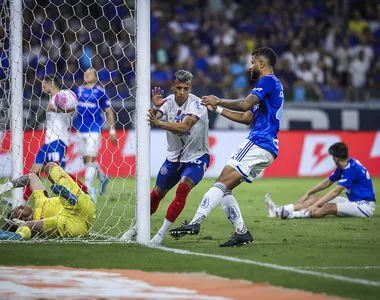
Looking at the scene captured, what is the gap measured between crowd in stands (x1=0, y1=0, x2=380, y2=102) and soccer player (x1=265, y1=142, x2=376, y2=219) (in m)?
8.32

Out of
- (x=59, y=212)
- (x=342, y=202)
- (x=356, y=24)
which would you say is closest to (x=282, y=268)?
(x=59, y=212)

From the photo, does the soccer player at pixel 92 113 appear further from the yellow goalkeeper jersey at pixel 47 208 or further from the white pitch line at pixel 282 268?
the white pitch line at pixel 282 268

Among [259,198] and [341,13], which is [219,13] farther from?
[259,198]

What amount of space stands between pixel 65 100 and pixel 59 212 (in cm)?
260

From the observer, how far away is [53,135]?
1214 cm

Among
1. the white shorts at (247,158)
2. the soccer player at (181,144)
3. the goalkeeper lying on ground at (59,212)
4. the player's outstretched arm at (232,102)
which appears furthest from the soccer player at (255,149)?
the goalkeeper lying on ground at (59,212)

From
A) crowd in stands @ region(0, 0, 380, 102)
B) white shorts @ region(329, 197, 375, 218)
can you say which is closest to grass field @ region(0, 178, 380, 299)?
white shorts @ region(329, 197, 375, 218)

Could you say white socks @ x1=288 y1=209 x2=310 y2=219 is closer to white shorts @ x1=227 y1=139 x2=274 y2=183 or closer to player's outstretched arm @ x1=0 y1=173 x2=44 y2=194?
white shorts @ x1=227 y1=139 x2=274 y2=183

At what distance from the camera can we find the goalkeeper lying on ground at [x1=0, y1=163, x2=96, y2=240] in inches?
345

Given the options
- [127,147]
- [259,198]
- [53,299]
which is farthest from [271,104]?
[127,147]

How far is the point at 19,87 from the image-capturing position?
35.9 feet

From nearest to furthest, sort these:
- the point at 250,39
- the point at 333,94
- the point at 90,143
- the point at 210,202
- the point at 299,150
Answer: the point at 210,202
the point at 90,143
the point at 299,150
the point at 333,94
the point at 250,39

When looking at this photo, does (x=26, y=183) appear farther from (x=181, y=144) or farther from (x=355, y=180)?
(x=355, y=180)

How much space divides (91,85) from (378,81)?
43.1 ft
